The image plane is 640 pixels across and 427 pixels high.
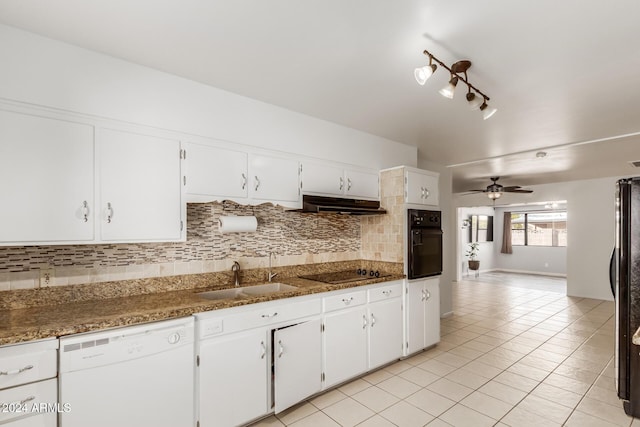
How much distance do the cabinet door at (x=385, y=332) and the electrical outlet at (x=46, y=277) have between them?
8.33ft

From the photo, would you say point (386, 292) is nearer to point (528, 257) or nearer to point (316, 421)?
point (316, 421)

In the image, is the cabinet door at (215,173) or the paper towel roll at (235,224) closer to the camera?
the cabinet door at (215,173)

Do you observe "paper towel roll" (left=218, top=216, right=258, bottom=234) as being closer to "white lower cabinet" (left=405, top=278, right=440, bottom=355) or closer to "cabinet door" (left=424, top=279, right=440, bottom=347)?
"white lower cabinet" (left=405, top=278, right=440, bottom=355)

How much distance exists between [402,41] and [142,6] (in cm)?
145

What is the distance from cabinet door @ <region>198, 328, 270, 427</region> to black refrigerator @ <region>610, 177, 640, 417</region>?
2821 mm

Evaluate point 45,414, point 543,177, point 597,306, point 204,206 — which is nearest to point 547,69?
point 204,206

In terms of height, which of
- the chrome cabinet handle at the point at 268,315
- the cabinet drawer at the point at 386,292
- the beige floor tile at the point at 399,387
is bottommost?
the beige floor tile at the point at 399,387

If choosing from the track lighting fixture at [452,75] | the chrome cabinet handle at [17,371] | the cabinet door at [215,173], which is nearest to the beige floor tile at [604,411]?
the track lighting fixture at [452,75]

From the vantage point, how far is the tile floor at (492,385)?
2.41 metres

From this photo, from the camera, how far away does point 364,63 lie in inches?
85.8

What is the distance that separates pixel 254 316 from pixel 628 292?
9.67ft

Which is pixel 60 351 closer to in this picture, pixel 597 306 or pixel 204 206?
pixel 204 206

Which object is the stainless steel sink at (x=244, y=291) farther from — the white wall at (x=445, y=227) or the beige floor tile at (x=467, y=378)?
the white wall at (x=445, y=227)

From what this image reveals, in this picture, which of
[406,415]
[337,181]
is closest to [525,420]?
[406,415]
